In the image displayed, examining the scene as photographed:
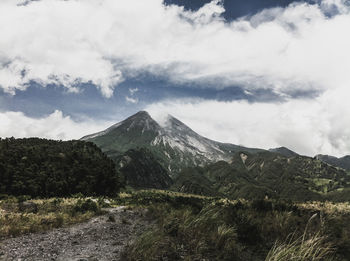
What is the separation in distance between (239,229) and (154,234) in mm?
3491

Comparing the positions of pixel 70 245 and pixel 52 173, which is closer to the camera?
pixel 70 245

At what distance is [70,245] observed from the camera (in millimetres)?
9812

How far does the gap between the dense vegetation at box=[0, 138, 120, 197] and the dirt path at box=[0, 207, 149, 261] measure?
61.6 meters

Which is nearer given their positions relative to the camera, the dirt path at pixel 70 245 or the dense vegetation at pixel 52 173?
the dirt path at pixel 70 245

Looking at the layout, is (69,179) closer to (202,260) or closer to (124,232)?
(124,232)

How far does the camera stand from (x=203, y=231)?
8.28 m

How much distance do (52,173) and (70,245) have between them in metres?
69.2

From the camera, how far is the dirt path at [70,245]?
8.10 metres

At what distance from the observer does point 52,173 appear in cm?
7075

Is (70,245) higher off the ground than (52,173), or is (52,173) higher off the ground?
(70,245)

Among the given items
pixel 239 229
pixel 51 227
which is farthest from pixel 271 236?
pixel 51 227

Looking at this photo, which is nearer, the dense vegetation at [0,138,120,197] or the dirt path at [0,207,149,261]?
the dirt path at [0,207,149,261]

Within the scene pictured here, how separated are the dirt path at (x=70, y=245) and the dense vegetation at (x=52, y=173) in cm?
6162

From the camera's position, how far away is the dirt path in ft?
26.6
